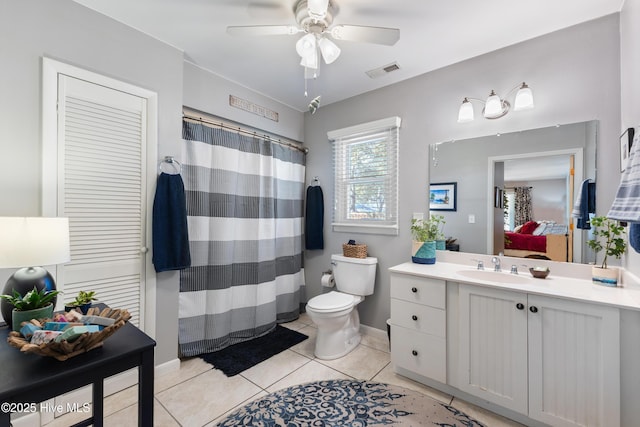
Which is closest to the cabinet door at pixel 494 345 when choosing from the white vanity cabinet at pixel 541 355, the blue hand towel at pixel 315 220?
the white vanity cabinet at pixel 541 355

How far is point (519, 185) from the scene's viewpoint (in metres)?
2.04

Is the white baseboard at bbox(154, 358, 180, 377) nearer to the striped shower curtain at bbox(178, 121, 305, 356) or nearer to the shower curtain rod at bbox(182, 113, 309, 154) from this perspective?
the striped shower curtain at bbox(178, 121, 305, 356)

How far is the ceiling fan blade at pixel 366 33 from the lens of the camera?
1.49 m

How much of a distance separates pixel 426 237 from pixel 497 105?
1127 mm

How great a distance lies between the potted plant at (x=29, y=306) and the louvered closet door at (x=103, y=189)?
58 cm

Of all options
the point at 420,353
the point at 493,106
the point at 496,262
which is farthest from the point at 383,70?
the point at 420,353

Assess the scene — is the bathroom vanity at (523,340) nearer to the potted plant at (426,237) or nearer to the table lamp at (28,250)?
the potted plant at (426,237)

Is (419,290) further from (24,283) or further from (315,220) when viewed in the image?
(24,283)

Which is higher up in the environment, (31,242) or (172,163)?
(172,163)

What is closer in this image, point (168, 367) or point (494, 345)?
point (494, 345)

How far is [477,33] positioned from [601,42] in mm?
736

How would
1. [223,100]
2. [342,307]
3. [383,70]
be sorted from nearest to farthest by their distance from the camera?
[342,307] < [383,70] < [223,100]

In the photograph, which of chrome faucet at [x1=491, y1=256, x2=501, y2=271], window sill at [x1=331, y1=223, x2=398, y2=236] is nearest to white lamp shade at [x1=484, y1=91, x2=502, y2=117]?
chrome faucet at [x1=491, y1=256, x2=501, y2=271]

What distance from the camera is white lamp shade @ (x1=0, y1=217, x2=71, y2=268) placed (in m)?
Answer: 1.20
